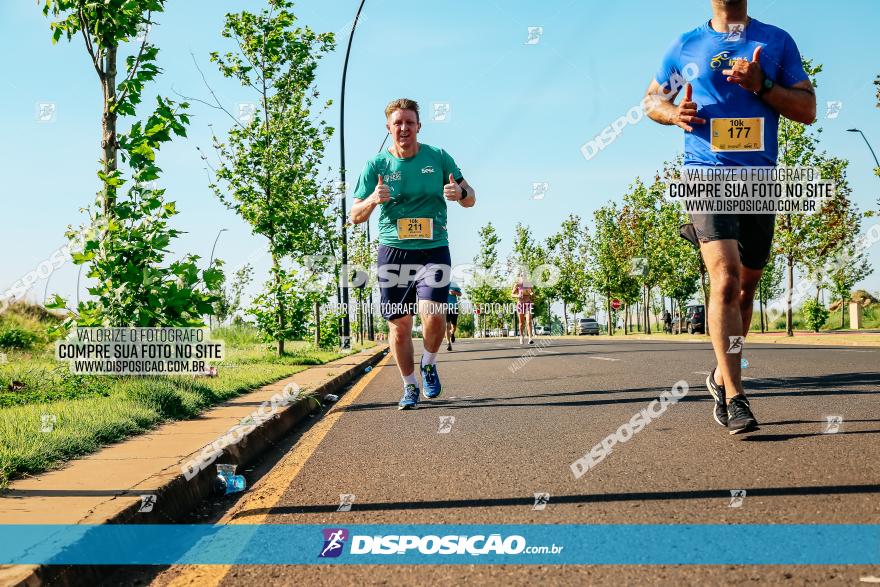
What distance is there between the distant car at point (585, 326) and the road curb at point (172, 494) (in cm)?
7418

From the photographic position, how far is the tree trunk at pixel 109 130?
7469 millimetres

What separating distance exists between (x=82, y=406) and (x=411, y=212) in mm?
3052

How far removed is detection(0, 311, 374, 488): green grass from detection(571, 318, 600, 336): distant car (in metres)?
71.5

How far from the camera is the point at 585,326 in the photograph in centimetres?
8044

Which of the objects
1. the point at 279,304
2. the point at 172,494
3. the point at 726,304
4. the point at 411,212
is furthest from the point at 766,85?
the point at 279,304

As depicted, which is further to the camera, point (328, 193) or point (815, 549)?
point (328, 193)

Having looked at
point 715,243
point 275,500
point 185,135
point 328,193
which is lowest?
point 275,500

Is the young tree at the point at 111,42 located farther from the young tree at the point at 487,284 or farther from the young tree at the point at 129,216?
the young tree at the point at 487,284

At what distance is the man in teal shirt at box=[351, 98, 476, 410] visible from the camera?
269 inches

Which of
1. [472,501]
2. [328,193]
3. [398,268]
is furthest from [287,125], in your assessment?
[472,501]

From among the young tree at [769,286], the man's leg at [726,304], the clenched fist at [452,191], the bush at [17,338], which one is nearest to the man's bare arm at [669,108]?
the man's leg at [726,304]

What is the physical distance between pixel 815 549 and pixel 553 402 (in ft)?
15.7

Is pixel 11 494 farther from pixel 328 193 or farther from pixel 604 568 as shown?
pixel 328 193

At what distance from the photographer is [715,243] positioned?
4.89 meters
